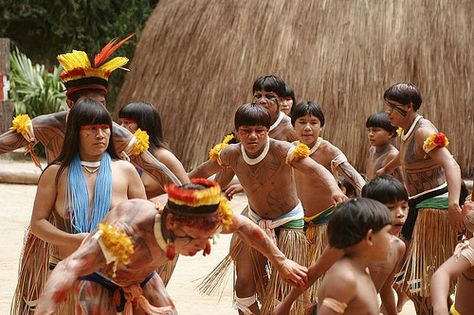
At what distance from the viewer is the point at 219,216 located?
3869mm

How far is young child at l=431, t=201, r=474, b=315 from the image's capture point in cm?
408

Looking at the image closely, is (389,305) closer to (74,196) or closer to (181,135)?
(74,196)

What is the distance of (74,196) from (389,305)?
5.07 feet

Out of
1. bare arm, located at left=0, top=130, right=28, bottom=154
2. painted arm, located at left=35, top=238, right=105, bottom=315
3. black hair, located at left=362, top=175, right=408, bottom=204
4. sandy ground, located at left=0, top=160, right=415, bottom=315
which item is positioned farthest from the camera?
sandy ground, located at left=0, top=160, right=415, bottom=315

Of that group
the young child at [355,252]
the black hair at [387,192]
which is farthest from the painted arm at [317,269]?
the black hair at [387,192]

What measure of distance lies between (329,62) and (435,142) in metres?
5.49

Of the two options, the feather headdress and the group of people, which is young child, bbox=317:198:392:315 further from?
the feather headdress

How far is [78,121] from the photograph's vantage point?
4.59m

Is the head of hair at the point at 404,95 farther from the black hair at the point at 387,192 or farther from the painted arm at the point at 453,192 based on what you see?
the black hair at the point at 387,192

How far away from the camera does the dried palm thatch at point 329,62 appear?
1107 cm

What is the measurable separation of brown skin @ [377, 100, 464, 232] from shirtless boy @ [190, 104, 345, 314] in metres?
0.79

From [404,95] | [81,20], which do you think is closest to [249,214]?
[404,95]

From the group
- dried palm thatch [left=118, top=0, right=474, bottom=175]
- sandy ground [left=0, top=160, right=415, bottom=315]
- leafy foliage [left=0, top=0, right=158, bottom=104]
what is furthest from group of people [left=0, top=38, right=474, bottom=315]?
leafy foliage [left=0, top=0, right=158, bottom=104]

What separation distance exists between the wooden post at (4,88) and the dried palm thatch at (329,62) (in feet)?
6.73
